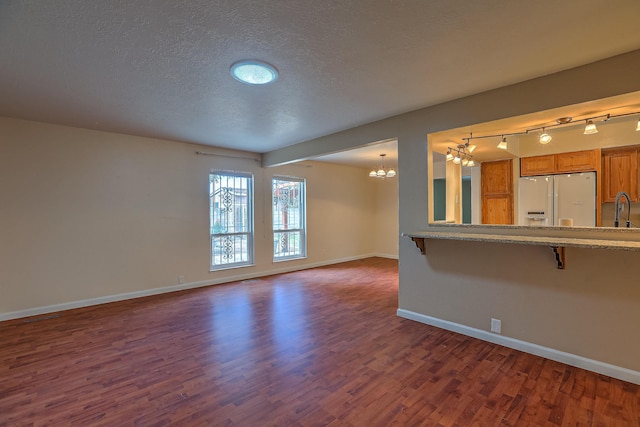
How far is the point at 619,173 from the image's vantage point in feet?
12.7

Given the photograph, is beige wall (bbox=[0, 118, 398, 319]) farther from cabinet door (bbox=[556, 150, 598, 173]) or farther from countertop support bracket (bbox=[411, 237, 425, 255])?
cabinet door (bbox=[556, 150, 598, 173])

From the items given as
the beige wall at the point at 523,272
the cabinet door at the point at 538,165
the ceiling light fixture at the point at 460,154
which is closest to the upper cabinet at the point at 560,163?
the cabinet door at the point at 538,165

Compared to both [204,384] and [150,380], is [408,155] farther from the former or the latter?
[150,380]

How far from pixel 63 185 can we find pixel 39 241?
78 centimetres

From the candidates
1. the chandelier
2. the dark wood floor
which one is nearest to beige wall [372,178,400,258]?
the chandelier

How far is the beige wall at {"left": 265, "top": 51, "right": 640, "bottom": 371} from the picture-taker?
7.39ft

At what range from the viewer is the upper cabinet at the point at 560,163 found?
404 centimetres

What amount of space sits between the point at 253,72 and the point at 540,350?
11.3ft

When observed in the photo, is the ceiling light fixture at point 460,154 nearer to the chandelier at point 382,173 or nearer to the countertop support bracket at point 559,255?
the chandelier at point 382,173

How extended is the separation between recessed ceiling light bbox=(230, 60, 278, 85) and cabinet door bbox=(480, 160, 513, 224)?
421 centimetres

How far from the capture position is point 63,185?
3.93 m

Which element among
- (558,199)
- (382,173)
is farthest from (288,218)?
(558,199)

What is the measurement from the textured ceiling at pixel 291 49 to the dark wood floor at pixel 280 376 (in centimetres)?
244

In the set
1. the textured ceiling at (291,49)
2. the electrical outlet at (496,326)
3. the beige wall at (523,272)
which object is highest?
the textured ceiling at (291,49)
